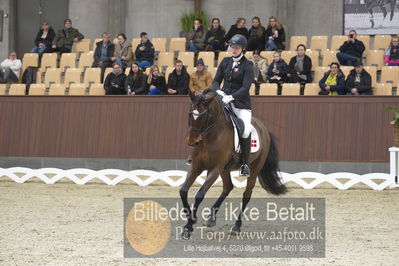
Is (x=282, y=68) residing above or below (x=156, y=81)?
above

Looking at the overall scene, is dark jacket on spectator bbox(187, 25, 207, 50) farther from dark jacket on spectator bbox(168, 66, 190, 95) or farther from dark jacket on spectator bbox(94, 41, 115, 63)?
dark jacket on spectator bbox(168, 66, 190, 95)

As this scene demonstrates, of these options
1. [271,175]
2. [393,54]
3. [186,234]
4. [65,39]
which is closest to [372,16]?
[393,54]

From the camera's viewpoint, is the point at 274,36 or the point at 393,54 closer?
the point at 393,54

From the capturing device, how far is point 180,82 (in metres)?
15.0

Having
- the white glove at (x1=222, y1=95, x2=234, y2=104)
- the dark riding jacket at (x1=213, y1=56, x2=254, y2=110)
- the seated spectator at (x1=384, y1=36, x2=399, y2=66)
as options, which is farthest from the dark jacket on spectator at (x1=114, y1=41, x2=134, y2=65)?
the white glove at (x1=222, y1=95, x2=234, y2=104)

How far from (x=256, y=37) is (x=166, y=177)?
543 centimetres

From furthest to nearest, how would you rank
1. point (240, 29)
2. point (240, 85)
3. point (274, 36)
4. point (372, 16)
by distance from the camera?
point (372, 16), point (240, 29), point (274, 36), point (240, 85)

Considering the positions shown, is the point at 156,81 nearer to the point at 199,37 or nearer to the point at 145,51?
the point at 145,51

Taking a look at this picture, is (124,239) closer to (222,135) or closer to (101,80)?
(222,135)

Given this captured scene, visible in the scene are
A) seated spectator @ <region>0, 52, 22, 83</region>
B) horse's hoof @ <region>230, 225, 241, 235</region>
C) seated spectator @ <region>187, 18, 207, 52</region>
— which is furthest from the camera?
seated spectator @ <region>0, 52, 22, 83</region>

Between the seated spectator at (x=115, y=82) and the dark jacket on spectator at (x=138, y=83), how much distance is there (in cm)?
13

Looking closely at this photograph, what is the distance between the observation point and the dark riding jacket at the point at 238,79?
8180 mm

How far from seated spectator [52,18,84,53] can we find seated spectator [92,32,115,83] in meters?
1.58

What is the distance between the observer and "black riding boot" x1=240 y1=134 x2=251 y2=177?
26.6ft
